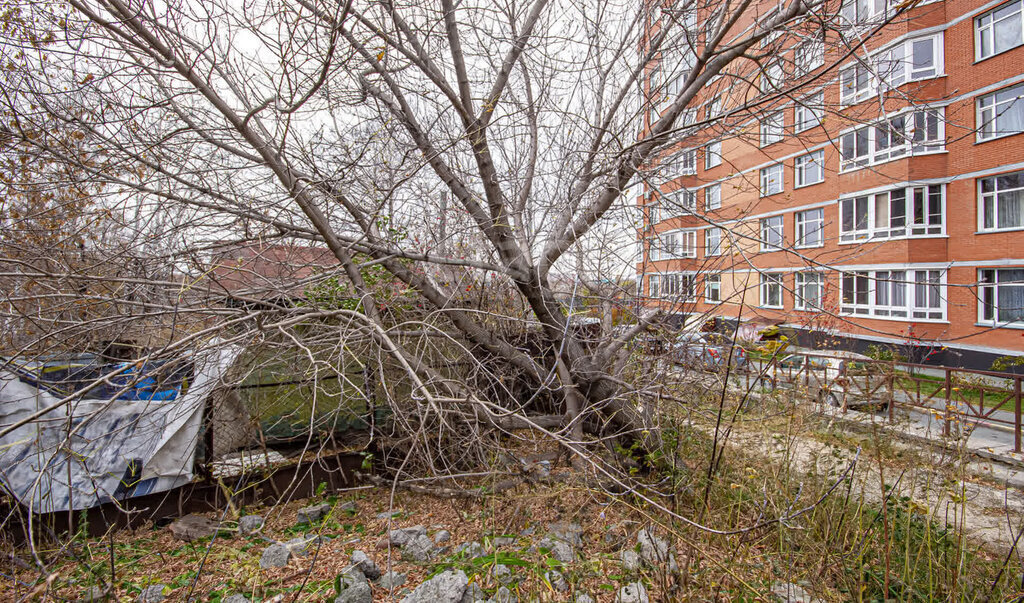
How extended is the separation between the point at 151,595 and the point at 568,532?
262cm

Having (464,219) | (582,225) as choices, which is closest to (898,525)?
(582,225)

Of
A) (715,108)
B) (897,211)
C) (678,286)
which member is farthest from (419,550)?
(897,211)

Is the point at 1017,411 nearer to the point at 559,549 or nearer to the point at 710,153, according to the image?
the point at 710,153

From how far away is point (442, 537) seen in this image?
3438 millimetres

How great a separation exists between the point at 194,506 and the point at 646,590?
4.22 m

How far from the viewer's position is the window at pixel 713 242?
384cm

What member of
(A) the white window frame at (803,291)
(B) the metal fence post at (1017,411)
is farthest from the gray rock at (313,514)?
(B) the metal fence post at (1017,411)

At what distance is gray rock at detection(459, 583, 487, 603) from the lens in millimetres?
2297

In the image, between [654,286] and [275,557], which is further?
[654,286]

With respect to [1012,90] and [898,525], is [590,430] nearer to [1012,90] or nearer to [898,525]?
[898,525]

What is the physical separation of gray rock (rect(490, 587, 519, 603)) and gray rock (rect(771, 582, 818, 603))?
1294 mm

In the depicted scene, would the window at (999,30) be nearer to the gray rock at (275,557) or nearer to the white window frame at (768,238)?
the white window frame at (768,238)

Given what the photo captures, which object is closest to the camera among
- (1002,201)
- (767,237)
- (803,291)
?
(803,291)

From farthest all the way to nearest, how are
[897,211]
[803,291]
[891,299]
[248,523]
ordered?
1. [891,299]
2. [897,211]
3. [803,291]
4. [248,523]
